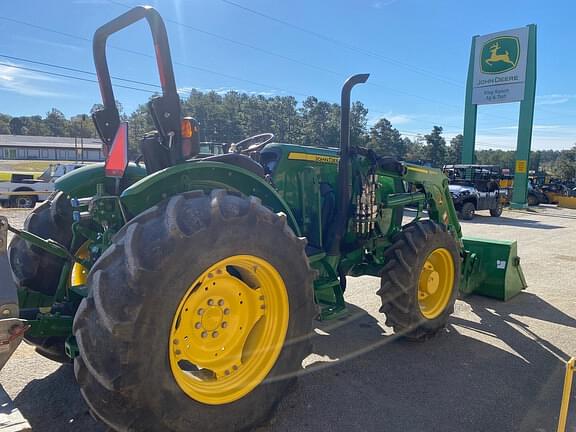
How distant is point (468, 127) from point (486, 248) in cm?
2180

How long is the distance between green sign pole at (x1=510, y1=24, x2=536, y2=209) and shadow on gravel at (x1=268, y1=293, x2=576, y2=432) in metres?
21.6

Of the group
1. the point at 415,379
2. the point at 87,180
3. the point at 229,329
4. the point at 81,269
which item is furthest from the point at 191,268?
the point at 415,379

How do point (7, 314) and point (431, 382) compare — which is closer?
point (7, 314)

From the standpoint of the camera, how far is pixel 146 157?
3105 millimetres

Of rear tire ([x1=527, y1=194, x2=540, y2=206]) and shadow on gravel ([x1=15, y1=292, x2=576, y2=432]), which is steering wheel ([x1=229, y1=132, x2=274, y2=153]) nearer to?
shadow on gravel ([x1=15, y1=292, x2=576, y2=432])

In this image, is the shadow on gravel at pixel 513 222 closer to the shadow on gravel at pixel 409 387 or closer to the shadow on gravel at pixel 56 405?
the shadow on gravel at pixel 409 387

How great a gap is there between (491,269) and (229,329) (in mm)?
4536

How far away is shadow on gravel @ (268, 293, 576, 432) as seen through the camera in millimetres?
3188

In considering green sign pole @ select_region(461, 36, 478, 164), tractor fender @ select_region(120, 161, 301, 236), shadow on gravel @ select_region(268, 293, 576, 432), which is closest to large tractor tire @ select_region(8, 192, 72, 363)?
tractor fender @ select_region(120, 161, 301, 236)

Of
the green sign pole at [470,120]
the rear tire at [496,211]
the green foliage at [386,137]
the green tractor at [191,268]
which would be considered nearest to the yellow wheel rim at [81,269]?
the green tractor at [191,268]

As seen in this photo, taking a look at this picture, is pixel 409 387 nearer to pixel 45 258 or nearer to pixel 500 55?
pixel 45 258

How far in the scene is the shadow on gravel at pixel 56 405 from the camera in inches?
117

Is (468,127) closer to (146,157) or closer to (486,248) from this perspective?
(486,248)

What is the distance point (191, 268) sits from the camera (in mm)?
2363
